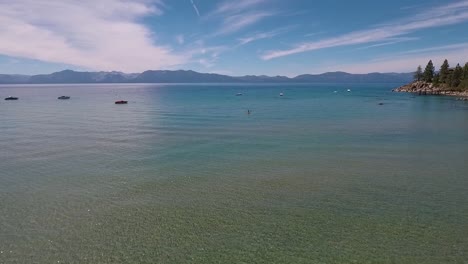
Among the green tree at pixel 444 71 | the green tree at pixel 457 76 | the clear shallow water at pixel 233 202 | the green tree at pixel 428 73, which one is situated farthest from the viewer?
the green tree at pixel 428 73

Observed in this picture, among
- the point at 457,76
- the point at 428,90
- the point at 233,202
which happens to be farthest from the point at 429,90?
the point at 233,202

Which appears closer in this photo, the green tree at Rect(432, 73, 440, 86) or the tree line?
the tree line

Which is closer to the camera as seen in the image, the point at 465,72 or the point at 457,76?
the point at 465,72

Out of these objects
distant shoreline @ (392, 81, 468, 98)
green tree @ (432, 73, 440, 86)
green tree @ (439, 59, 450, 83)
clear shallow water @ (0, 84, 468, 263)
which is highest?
green tree @ (439, 59, 450, 83)

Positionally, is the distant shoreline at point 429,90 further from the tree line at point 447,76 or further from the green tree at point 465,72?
the green tree at point 465,72

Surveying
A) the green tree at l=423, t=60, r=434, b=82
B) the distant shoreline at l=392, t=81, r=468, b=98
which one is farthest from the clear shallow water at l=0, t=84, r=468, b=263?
the green tree at l=423, t=60, r=434, b=82

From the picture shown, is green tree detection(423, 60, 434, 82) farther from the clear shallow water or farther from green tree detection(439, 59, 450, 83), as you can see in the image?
the clear shallow water

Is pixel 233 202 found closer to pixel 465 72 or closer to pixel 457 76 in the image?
pixel 465 72

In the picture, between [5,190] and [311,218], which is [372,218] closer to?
[311,218]

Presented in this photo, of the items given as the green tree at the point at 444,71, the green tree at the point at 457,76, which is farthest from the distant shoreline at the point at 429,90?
the green tree at the point at 444,71
